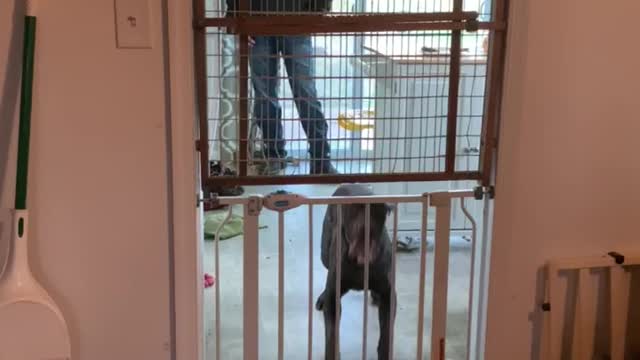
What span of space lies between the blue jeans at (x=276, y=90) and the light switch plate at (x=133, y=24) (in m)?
0.23

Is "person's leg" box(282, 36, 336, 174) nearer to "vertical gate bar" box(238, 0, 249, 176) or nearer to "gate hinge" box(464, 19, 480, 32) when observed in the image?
"vertical gate bar" box(238, 0, 249, 176)

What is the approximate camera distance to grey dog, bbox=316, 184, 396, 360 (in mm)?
1917

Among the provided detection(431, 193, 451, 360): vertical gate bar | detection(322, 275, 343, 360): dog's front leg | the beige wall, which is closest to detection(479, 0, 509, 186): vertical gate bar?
detection(431, 193, 451, 360): vertical gate bar

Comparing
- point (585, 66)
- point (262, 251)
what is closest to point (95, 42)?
point (585, 66)

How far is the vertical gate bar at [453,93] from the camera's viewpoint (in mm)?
1591

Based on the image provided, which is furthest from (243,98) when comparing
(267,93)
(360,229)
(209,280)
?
(209,280)

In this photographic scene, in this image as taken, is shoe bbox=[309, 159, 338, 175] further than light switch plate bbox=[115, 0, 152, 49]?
Yes

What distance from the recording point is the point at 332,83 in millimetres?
1622

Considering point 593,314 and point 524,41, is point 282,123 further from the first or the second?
point 593,314

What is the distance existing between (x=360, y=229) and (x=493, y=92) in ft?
1.84

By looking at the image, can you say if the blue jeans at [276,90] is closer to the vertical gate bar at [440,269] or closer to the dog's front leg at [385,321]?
the vertical gate bar at [440,269]

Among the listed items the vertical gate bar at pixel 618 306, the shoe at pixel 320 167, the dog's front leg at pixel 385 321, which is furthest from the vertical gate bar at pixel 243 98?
the vertical gate bar at pixel 618 306

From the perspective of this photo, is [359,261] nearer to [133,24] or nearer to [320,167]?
[320,167]

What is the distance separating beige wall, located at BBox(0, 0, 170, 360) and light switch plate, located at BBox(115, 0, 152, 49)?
14mm
